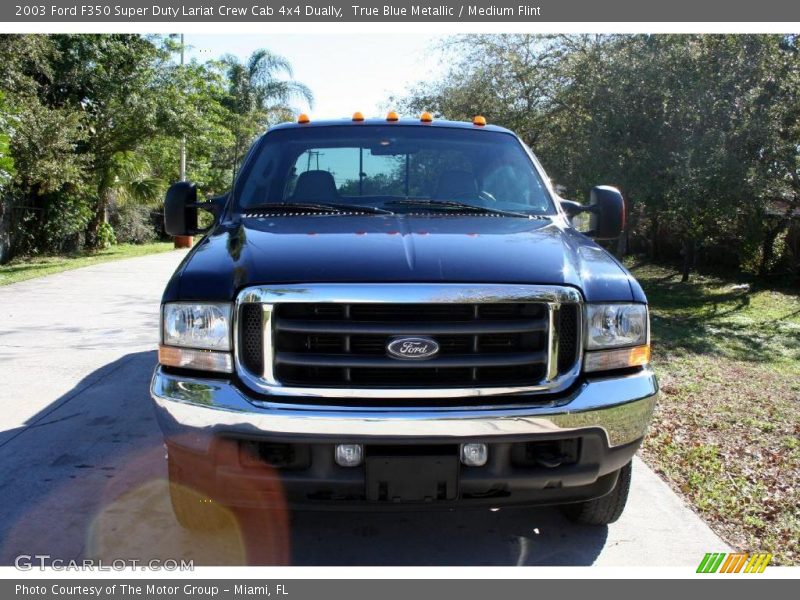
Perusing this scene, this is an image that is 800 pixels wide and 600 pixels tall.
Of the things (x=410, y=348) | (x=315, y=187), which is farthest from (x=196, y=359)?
(x=315, y=187)

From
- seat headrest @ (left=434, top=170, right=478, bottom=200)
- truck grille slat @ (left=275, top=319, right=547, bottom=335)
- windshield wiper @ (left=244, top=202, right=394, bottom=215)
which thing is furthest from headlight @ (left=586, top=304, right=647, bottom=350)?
seat headrest @ (left=434, top=170, right=478, bottom=200)

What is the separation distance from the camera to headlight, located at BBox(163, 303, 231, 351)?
283 cm

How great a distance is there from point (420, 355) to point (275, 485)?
718 millimetres

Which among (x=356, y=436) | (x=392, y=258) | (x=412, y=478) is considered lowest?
(x=412, y=478)

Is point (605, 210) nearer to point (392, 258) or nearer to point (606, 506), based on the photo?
point (606, 506)

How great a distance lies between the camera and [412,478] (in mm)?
2709

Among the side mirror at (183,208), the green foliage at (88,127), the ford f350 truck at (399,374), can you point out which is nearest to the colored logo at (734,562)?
the ford f350 truck at (399,374)

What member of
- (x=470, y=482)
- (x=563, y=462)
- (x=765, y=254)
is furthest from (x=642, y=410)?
(x=765, y=254)

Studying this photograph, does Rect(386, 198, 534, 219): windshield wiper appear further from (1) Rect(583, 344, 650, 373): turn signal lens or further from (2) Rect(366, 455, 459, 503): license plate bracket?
(2) Rect(366, 455, 459, 503): license plate bracket

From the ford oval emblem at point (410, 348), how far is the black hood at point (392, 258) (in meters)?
0.23

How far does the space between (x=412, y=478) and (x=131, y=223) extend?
84.6 ft

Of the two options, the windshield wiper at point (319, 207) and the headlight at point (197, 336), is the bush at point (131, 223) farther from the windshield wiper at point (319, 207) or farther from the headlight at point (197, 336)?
the headlight at point (197, 336)

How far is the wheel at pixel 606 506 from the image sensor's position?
3354 millimetres

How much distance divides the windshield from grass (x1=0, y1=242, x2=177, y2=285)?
10340 mm
